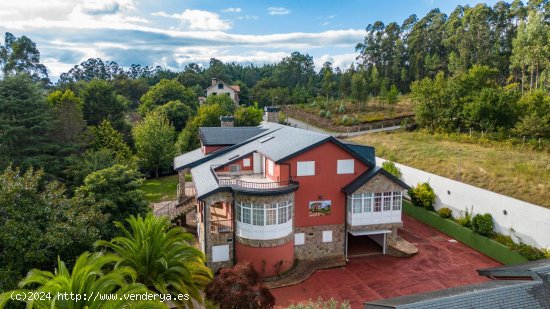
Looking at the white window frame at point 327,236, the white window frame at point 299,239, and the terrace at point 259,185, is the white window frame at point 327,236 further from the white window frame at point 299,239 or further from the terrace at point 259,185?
the terrace at point 259,185

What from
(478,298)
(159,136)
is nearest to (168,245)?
(478,298)

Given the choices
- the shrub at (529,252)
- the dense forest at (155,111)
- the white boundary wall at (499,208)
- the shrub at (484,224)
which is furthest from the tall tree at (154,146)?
the shrub at (529,252)

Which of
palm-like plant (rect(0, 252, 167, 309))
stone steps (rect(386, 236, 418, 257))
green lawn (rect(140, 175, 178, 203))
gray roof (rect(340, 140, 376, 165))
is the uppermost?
gray roof (rect(340, 140, 376, 165))

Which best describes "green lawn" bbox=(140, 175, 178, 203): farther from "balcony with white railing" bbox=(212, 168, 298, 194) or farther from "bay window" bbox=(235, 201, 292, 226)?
"bay window" bbox=(235, 201, 292, 226)

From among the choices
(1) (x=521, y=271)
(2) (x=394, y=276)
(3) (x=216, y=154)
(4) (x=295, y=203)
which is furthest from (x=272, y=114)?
(1) (x=521, y=271)

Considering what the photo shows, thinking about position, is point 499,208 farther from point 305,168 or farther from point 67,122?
point 67,122

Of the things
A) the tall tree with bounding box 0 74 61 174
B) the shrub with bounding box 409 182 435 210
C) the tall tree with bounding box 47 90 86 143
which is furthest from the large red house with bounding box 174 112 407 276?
the tall tree with bounding box 47 90 86 143
